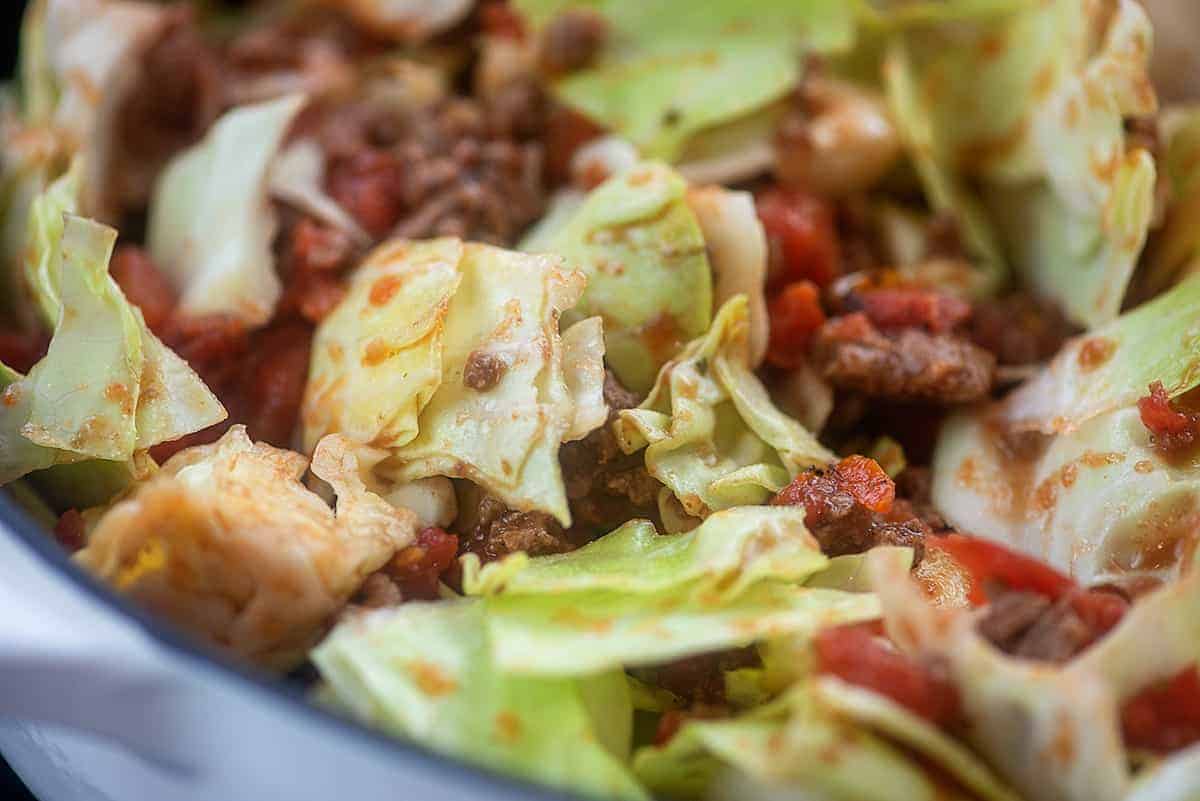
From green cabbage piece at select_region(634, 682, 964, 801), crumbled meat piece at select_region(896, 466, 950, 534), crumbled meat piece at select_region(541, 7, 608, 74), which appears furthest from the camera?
crumbled meat piece at select_region(541, 7, 608, 74)

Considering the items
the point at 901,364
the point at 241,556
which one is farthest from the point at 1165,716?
the point at 241,556

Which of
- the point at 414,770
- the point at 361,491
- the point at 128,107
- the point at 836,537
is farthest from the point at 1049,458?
the point at 128,107

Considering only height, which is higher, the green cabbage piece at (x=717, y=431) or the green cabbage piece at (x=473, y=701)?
the green cabbage piece at (x=473, y=701)

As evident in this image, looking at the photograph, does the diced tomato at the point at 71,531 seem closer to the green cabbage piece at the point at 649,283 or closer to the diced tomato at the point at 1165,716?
the green cabbage piece at the point at 649,283

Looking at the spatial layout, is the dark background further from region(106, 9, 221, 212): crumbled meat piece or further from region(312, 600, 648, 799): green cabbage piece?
region(312, 600, 648, 799): green cabbage piece

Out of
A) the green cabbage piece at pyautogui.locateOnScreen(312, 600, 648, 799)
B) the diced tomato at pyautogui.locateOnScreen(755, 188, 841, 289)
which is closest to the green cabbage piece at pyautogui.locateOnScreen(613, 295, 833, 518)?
the diced tomato at pyautogui.locateOnScreen(755, 188, 841, 289)

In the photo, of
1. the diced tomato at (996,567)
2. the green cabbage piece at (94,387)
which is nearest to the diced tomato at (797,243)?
the diced tomato at (996,567)

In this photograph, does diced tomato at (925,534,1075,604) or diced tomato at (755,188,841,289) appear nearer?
diced tomato at (925,534,1075,604)
